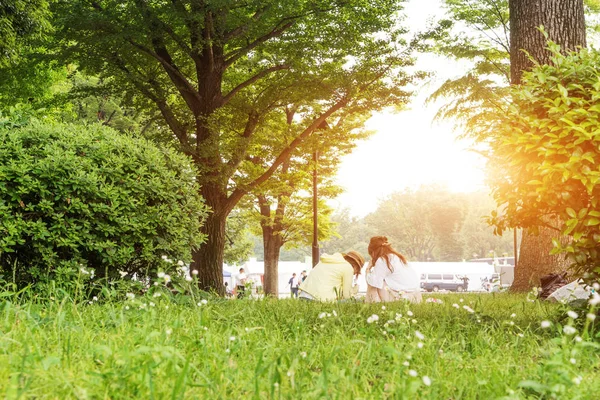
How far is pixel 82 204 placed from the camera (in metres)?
6.25

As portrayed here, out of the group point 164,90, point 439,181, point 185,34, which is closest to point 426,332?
point 185,34

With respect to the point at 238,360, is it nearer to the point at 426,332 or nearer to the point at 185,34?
the point at 426,332

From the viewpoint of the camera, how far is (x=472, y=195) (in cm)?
9044

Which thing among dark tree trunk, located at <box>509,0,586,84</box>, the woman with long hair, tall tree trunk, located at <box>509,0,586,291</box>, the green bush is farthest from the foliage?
dark tree trunk, located at <box>509,0,586,84</box>

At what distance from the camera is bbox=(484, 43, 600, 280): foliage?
493 cm

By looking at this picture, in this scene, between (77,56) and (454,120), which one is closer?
(77,56)

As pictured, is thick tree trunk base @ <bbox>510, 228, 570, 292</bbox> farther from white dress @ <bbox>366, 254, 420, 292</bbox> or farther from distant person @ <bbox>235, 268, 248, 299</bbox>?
distant person @ <bbox>235, 268, 248, 299</bbox>

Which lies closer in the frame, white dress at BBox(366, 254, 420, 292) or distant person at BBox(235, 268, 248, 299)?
distant person at BBox(235, 268, 248, 299)

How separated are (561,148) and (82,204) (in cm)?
470

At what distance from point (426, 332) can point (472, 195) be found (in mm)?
89477

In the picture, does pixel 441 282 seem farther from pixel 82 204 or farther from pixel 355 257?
pixel 82 204

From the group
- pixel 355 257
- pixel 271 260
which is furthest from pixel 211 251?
pixel 271 260

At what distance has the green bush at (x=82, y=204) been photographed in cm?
607

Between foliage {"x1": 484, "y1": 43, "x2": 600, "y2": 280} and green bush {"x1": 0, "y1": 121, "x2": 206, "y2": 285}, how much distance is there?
3937mm
